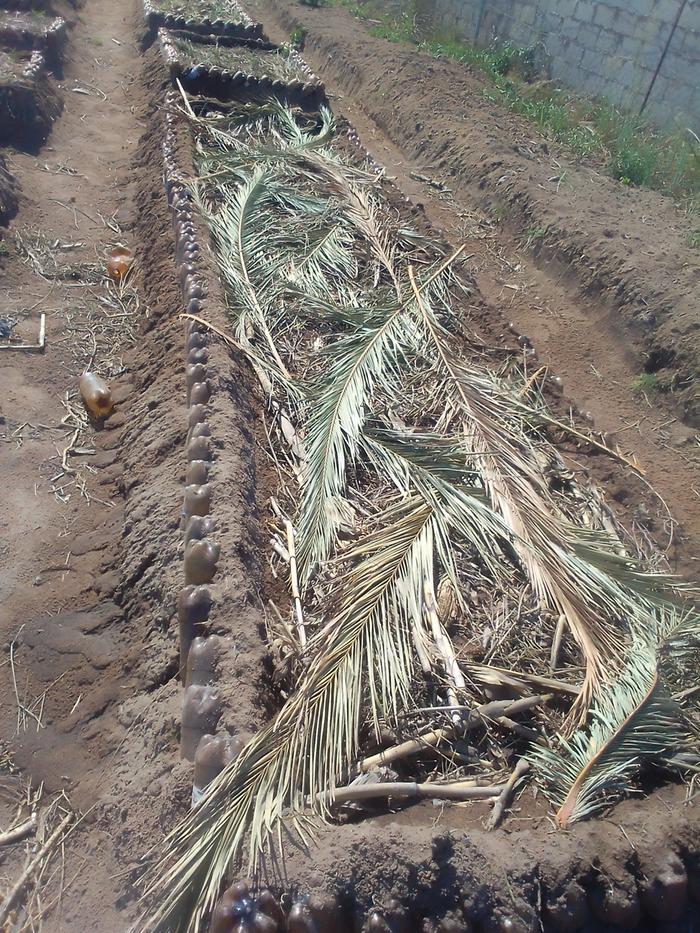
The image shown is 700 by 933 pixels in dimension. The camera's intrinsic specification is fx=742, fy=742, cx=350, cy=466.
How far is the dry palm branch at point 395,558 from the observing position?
8.99 ft

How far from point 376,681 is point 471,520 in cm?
107

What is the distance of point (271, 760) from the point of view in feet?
8.93

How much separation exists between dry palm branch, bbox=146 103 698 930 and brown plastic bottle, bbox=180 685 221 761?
31 cm

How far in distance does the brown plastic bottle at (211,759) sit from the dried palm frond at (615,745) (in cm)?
121

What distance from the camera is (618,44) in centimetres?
1049

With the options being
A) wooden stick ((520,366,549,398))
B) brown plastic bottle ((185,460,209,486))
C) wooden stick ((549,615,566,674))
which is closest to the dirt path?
wooden stick ((520,366,549,398))

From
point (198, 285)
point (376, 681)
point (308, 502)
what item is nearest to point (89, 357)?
point (198, 285)

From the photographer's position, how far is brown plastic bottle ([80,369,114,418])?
5.48 metres

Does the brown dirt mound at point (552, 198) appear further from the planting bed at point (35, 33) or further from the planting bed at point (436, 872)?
the planting bed at point (35, 33)

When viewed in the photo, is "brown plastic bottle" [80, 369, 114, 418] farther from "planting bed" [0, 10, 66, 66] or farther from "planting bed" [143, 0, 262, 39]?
"planting bed" [143, 0, 262, 39]

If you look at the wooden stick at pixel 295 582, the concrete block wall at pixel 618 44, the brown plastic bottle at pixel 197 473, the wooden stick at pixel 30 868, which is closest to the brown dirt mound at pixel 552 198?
the concrete block wall at pixel 618 44

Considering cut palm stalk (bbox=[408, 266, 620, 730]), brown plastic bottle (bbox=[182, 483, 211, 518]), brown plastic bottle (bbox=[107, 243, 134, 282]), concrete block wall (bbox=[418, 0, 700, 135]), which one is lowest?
brown plastic bottle (bbox=[107, 243, 134, 282])

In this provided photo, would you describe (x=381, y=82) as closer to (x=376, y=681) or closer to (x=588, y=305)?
(x=588, y=305)

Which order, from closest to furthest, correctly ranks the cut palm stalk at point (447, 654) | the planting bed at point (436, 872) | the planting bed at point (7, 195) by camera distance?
the planting bed at point (436, 872) < the cut palm stalk at point (447, 654) < the planting bed at point (7, 195)
